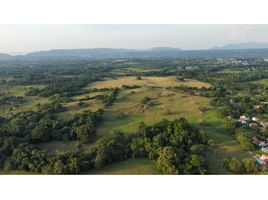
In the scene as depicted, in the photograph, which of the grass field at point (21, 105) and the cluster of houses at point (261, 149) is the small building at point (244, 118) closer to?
the cluster of houses at point (261, 149)

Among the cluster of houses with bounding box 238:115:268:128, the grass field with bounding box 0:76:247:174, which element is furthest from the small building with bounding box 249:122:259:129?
the grass field with bounding box 0:76:247:174

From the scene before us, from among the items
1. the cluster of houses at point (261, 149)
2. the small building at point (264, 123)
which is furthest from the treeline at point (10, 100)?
the small building at point (264, 123)

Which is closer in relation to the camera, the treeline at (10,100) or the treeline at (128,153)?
the treeline at (128,153)

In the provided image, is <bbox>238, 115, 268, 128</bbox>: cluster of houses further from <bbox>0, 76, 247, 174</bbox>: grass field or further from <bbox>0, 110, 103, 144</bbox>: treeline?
<bbox>0, 110, 103, 144</bbox>: treeline

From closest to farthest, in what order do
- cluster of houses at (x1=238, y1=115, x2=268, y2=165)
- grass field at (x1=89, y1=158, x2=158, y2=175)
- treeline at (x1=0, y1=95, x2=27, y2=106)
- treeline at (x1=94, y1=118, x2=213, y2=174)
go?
treeline at (x1=94, y1=118, x2=213, y2=174)
grass field at (x1=89, y1=158, x2=158, y2=175)
cluster of houses at (x1=238, y1=115, x2=268, y2=165)
treeline at (x1=0, y1=95, x2=27, y2=106)

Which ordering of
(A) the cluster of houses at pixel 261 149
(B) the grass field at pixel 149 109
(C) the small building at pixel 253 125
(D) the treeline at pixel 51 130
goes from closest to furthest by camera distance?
(A) the cluster of houses at pixel 261 149
(D) the treeline at pixel 51 130
(C) the small building at pixel 253 125
(B) the grass field at pixel 149 109

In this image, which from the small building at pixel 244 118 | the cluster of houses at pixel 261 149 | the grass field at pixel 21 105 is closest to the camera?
the cluster of houses at pixel 261 149

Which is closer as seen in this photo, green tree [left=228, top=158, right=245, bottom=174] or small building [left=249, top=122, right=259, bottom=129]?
green tree [left=228, top=158, right=245, bottom=174]

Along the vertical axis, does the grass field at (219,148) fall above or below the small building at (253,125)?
below

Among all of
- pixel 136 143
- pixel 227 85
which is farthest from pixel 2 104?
pixel 227 85

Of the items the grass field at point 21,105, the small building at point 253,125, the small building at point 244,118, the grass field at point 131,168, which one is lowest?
the grass field at point 131,168
